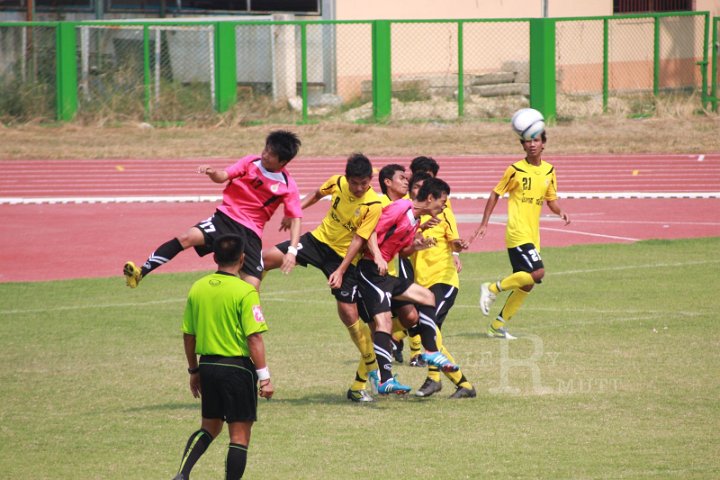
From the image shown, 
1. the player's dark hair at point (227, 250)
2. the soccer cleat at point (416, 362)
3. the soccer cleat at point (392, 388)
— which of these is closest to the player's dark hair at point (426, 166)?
the soccer cleat at point (416, 362)

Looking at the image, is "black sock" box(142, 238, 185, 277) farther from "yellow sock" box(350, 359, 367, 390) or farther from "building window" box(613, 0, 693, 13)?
"building window" box(613, 0, 693, 13)

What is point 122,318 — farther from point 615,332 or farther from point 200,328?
point 200,328

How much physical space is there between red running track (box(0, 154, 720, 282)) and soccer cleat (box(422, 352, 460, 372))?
29.6 ft

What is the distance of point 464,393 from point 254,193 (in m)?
2.78

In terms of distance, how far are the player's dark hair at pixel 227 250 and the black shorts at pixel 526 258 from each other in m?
6.10

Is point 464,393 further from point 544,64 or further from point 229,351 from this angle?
point 544,64

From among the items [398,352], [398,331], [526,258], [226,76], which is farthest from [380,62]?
[398,331]

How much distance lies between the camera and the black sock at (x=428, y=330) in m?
9.48

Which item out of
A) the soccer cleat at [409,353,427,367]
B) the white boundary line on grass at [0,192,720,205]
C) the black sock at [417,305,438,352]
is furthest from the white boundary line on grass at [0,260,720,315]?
the white boundary line on grass at [0,192,720,205]

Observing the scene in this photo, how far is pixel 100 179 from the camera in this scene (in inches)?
1081

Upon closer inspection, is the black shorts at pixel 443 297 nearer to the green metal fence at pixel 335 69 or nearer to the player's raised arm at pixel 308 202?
the player's raised arm at pixel 308 202

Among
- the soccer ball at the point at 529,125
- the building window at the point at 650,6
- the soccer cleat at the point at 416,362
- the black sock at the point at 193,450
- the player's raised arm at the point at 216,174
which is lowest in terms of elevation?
the soccer cleat at the point at 416,362

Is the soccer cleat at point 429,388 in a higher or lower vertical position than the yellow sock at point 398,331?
lower

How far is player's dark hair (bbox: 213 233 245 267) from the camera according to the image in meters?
6.89
